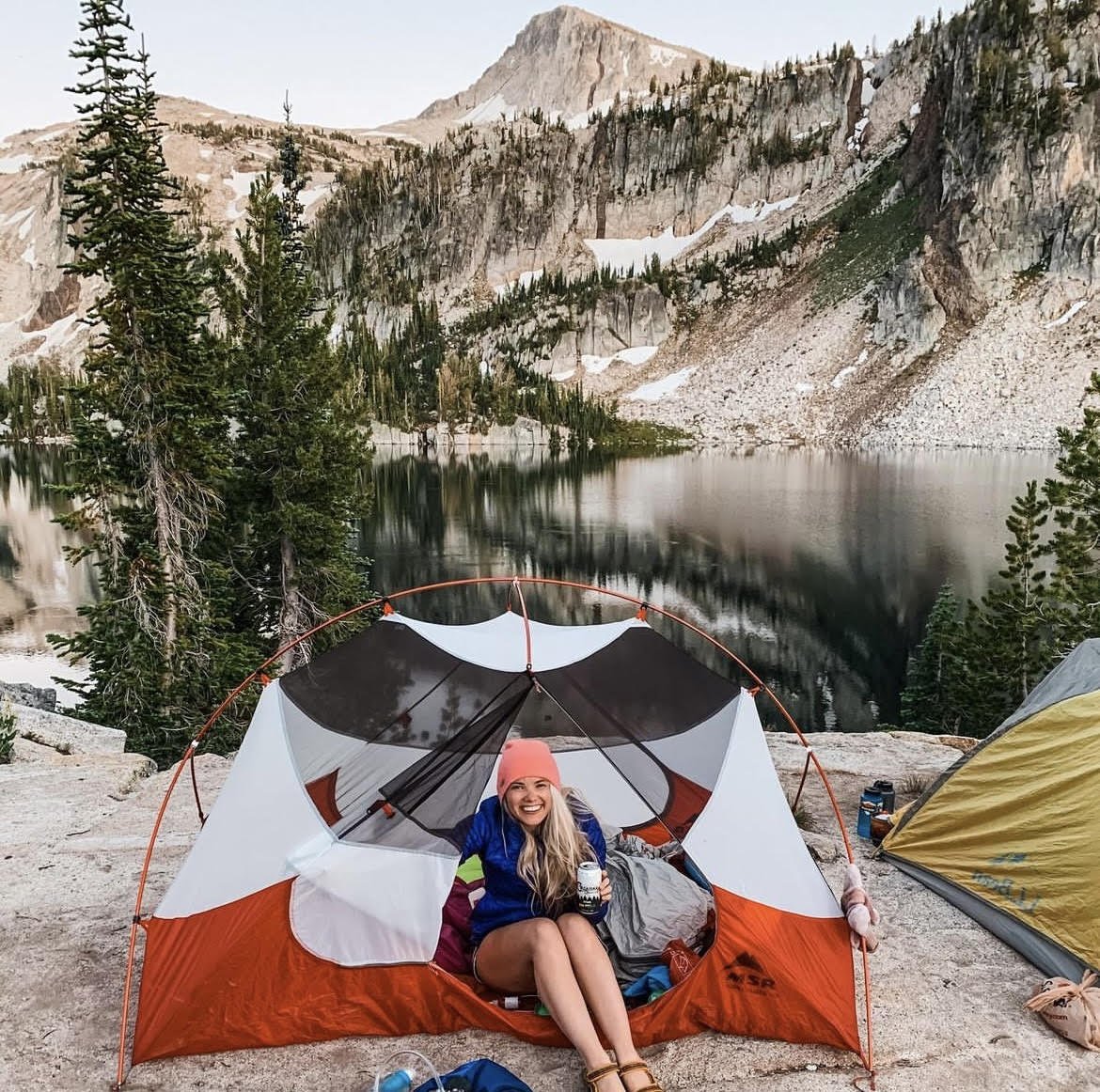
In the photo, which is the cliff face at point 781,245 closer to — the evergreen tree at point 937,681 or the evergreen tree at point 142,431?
the evergreen tree at point 937,681

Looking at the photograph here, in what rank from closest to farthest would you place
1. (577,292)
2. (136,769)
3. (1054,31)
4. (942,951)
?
(942,951)
(136,769)
(1054,31)
(577,292)

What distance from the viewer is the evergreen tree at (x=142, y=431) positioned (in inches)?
462

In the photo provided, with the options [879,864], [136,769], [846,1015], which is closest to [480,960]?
[846,1015]

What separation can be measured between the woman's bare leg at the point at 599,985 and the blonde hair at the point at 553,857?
13 centimetres

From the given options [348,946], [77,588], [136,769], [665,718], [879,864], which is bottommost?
[77,588]

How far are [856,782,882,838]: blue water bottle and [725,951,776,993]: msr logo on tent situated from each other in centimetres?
262

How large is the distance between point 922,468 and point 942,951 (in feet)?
250

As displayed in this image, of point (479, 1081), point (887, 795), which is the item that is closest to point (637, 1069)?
point (479, 1081)

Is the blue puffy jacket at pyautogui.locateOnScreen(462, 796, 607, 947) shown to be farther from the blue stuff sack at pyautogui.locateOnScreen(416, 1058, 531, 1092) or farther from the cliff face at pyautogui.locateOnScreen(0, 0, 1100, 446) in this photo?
the cliff face at pyautogui.locateOnScreen(0, 0, 1100, 446)

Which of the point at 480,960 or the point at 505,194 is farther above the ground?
the point at 505,194

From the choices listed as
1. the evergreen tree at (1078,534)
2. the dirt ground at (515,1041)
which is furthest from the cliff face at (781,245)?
the dirt ground at (515,1041)

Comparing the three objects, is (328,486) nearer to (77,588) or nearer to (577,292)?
(77,588)

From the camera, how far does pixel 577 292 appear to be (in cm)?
15962

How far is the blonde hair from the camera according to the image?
11.7 feet
